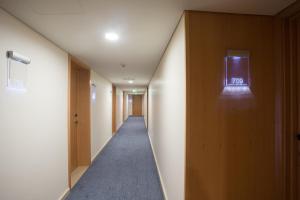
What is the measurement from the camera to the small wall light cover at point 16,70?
57.4 inches

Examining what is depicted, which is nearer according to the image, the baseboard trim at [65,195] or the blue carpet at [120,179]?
the baseboard trim at [65,195]

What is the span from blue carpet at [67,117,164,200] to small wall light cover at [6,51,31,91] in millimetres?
1890

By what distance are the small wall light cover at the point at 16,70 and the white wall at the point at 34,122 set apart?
1.9 inches

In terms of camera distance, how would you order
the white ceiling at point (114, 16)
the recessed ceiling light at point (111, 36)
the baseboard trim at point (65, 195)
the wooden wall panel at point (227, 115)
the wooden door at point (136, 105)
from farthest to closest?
the wooden door at point (136, 105) → the baseboard trim at point (65, 195) → the recessed ceiling light at point (111, 36) → the wooden wall panel at point (227, 115) → the white ceiling at point (114, 16)

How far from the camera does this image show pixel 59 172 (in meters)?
2.34

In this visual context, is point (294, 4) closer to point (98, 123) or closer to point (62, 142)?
point (62, 142)

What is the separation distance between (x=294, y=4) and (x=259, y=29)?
0.92ft

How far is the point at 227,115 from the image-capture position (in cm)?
145

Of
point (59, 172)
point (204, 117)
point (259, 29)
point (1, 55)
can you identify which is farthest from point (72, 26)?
point (59, 172)

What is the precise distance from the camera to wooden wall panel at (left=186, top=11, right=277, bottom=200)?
1409 millimetres

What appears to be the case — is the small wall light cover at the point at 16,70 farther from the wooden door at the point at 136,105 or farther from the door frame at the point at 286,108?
the wooden door at the point at 136,105

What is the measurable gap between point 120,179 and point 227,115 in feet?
8.09

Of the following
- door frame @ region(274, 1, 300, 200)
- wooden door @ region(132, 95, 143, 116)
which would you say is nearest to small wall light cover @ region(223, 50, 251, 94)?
door frame @ region(274, 1, 300, 200)

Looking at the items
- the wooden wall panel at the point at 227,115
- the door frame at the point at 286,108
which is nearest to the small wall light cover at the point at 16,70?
the wooden wall panel at the point at 227,115
